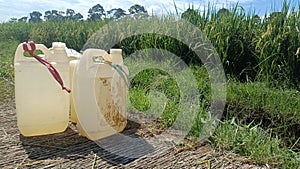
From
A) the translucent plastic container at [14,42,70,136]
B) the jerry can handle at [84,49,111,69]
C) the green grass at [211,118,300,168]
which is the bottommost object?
the green grass at [211,118,300,168]

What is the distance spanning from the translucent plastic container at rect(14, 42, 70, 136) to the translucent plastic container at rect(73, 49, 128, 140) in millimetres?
76

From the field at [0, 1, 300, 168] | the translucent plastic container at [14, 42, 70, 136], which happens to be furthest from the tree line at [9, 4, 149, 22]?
the translucent plastic container at [14, 42, 70, 136]

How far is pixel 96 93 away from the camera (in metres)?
1.23

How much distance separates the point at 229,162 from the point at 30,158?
2.05ft

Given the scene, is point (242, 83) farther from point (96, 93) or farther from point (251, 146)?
point (96, 93)

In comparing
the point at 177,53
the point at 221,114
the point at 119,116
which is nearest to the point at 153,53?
the point at 177,53

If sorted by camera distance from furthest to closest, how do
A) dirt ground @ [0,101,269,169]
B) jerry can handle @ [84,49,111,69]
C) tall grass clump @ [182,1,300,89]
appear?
tall grass clump @ [182,1,300,89], jerry can handle @ [84,49,111,69], dirt ground @ [0,101,269,169]

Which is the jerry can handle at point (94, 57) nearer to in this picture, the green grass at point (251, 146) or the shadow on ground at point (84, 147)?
the shadow on ground at point (84, 147)

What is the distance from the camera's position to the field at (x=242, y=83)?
1271 millimetres

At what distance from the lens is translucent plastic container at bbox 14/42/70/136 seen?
48.4 inches

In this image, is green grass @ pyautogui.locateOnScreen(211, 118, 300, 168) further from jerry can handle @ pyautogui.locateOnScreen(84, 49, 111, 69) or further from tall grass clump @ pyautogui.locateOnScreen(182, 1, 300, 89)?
tall grass clump @ pyautogui.locateOnScreen(182, 1, 300, 89)

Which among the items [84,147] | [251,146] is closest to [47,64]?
[84,147]

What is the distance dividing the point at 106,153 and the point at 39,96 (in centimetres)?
35

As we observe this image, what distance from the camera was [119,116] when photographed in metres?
1.32
